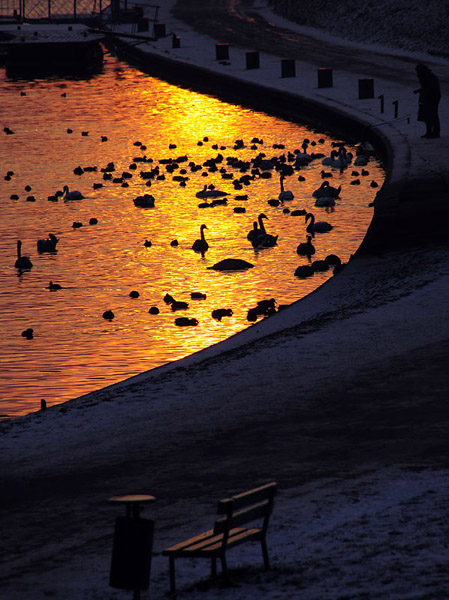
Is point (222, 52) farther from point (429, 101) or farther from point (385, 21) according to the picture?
point (429, 101)

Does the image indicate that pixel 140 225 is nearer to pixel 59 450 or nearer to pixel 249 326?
pixel 249 326

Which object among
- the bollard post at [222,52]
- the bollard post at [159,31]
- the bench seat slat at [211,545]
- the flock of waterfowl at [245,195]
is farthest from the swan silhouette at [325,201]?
the bollard post at [159,31]

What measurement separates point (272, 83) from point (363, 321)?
24.4 meters

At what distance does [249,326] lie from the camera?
41.7 ft

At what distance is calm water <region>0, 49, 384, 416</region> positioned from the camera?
41.0 ft

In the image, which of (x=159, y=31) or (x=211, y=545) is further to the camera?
(x=159, y=31)

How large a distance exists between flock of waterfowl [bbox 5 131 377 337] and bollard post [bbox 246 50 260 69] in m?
12.3

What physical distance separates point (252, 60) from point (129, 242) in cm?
2272

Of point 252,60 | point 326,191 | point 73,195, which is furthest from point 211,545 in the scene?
point 252,60

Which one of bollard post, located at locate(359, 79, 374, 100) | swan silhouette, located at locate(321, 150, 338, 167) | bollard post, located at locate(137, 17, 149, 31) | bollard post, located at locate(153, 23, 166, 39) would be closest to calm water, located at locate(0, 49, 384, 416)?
swan silhouette, located at locate(321, 150, 338, 167)

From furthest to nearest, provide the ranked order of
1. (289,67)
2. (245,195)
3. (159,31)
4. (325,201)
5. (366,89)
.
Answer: (159,31) < (289,67) < (366,89) < (245,195) < (325,201)

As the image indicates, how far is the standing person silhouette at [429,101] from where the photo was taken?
2267cm

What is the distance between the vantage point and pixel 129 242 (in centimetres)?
1778

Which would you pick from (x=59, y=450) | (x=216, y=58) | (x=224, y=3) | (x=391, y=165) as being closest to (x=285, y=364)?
(x=59, y=450)
